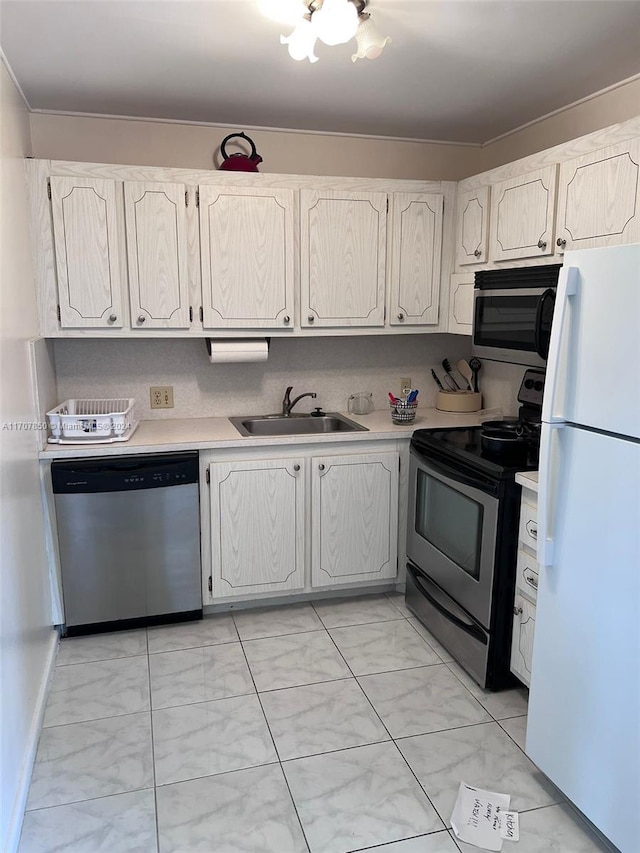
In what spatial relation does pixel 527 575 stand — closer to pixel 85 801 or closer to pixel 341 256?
pixel 85 801

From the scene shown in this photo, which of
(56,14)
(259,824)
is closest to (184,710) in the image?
(259,824)

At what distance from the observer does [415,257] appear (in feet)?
10.6

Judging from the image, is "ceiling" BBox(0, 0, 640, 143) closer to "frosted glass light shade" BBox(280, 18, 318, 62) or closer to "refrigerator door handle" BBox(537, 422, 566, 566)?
"frosted glass light shade" BBox(280, 18, 318, 62)

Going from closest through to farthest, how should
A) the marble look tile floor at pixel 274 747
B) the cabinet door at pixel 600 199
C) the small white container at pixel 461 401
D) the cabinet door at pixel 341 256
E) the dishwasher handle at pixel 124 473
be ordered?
the marble look tile floor at pixel 274 747
the cabinet door at pixel 600 199
the dishwasher handle at pixel 124 473
the cabinet door at pixel 341 256
the small white container at pixel 461 401

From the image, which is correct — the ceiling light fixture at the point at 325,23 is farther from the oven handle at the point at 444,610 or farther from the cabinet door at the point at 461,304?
the oven handle at the point at 444,610

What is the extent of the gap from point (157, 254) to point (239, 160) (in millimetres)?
620

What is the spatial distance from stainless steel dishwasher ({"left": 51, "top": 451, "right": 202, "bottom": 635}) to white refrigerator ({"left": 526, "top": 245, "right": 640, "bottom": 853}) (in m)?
1.62

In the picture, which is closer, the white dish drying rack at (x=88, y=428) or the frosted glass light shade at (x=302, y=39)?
the frosted glass light shade at (x=302, y=39)

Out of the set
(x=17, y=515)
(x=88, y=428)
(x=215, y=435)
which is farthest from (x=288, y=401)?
(x=17, y=515)

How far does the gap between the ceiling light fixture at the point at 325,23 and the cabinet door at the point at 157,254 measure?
41.5 inches

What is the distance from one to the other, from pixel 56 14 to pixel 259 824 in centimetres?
258

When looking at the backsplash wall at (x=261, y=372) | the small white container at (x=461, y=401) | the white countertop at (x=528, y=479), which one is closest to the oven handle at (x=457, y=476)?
the white countertop at (x=528, y=479)

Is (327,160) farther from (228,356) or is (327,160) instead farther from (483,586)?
(483,586)

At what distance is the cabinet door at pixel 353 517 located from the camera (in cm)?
303
